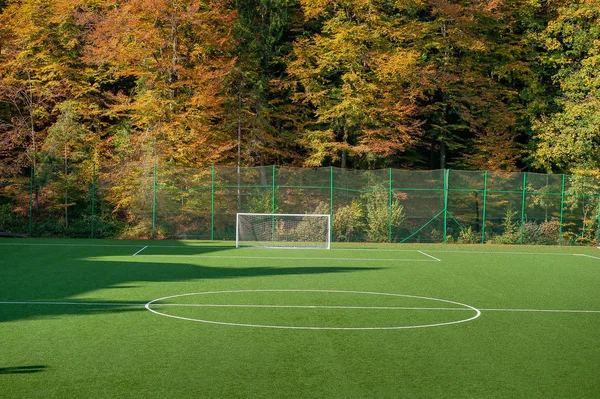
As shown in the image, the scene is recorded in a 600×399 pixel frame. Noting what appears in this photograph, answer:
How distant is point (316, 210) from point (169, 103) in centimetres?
752

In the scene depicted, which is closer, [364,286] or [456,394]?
[456,394]

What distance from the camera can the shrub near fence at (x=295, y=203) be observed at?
28.5 metres

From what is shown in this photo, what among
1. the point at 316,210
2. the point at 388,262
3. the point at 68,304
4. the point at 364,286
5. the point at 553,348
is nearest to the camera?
the point at 553,348

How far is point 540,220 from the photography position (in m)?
30.1

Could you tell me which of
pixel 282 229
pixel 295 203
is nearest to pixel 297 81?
pixel 295 203

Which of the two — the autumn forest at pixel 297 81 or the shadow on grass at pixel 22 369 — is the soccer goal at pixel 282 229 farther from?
the shadow on grass at pixel 22 369

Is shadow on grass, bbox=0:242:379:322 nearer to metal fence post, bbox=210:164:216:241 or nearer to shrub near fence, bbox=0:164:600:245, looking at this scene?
metal fence post, bbox=210:164:216:241

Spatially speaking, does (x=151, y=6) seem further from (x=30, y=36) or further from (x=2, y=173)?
(x=2, y=173)

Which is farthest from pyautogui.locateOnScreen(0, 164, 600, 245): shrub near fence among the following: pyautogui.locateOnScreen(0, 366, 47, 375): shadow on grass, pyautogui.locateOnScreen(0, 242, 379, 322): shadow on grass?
pyautogui.locateOnScreen(0, 366, 47, 375): shadow on grass

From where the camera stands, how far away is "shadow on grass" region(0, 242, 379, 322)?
1177cm

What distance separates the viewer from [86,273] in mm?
16359

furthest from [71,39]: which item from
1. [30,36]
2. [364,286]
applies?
[364,286]

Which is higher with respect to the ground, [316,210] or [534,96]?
[534,96]

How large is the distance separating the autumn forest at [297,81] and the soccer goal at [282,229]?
407 cm
